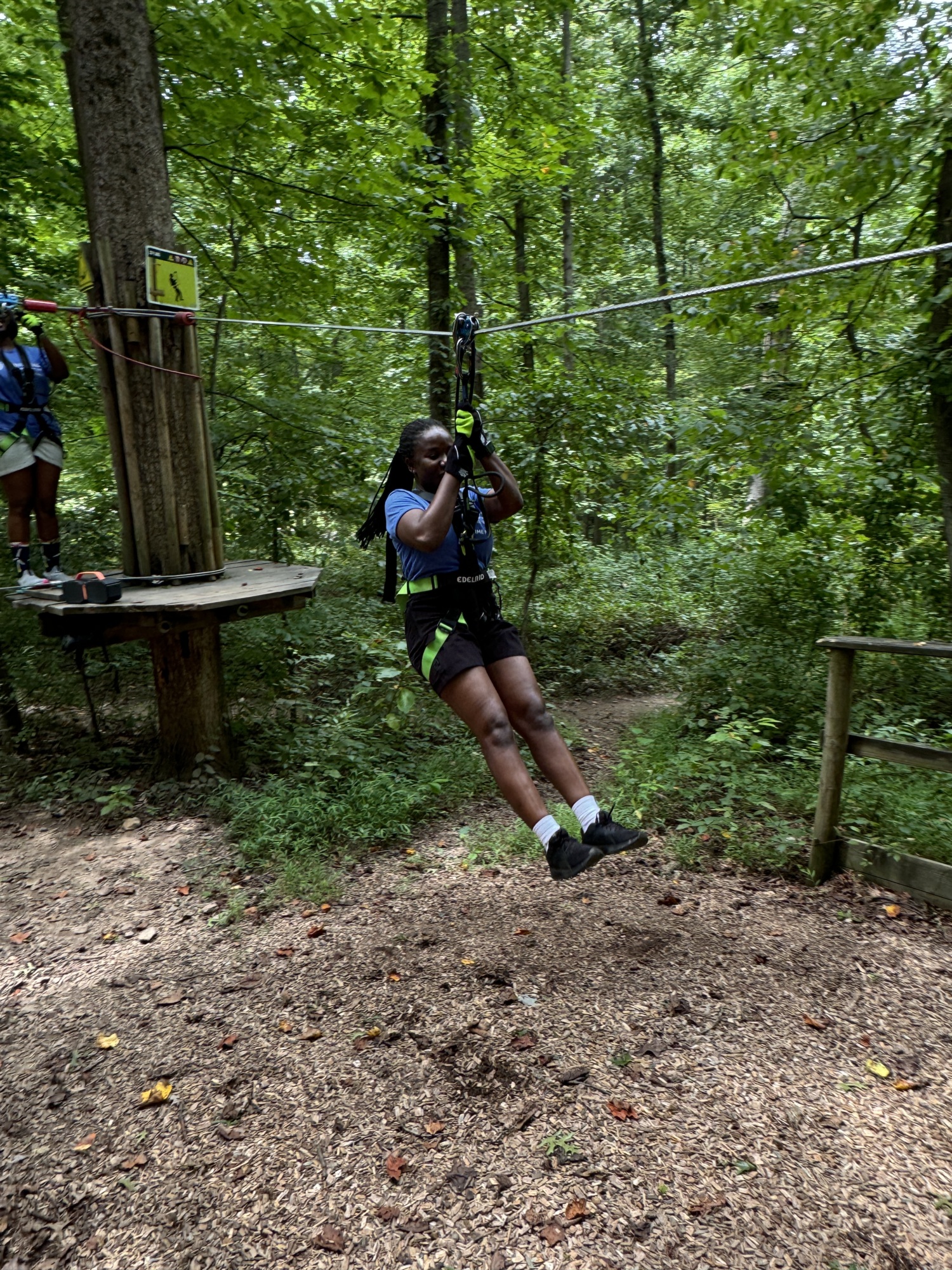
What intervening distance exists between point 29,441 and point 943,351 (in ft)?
18.2

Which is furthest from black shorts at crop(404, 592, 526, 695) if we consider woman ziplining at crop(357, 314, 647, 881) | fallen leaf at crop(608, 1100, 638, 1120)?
fallen leaf at crop(608, 1100, 638, 1120)

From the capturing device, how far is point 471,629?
3.35 metres

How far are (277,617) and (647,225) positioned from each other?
12343mm

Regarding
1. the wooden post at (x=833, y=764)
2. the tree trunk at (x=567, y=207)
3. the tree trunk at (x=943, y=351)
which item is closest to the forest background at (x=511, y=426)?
the tree trunk at (x=943, y=351)

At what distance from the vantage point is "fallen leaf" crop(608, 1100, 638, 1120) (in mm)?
2594

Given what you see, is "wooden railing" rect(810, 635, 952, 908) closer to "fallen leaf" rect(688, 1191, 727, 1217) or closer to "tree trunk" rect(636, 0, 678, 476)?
"fallen leaf" rect(688, 1191, 727, 1217)

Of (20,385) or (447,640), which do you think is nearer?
(447,640)

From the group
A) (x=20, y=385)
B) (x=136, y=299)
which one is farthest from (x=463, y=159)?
(x=20, y=385)

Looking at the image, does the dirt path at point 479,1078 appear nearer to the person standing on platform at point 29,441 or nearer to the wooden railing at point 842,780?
the wooden railing at point 842,780

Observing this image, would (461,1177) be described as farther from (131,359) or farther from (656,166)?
(656,166)

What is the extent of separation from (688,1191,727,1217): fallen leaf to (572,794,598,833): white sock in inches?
46.0

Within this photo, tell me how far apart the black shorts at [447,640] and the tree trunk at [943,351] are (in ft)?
10.9

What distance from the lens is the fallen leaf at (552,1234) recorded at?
2.20m

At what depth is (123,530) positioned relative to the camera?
198 inches
